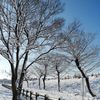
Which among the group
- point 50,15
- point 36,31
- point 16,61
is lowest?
point 16,61

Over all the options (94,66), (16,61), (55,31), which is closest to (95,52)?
(94,66)

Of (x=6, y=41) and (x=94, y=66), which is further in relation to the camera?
(x=94, y=66)

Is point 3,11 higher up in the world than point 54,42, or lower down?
higher up

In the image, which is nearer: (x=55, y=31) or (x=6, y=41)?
(x=6, y=41)

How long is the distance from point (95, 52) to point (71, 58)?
4568mm

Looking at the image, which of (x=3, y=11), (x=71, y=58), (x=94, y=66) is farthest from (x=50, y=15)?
(x=94, y=66)

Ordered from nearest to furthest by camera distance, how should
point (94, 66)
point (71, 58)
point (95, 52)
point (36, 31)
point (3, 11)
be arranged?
point (3, 11) < point (36, 31) < point (71, 58) < point (95, 52) < point (94, 66)

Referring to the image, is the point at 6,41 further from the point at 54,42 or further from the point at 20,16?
the point at 54,42

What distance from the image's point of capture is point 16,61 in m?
16.2

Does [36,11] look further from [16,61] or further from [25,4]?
[16,61]

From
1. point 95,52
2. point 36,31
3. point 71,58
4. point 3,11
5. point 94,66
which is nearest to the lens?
point 3,11

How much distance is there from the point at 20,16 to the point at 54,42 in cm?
325

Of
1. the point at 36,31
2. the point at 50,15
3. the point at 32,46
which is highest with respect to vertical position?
the point at 50,15

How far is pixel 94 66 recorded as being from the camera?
36.9 metres
